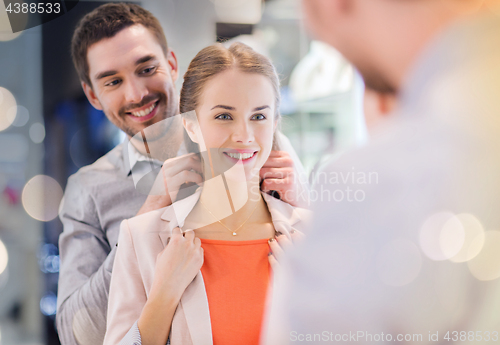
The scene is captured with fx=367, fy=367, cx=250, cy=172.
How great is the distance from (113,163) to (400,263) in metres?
1.01

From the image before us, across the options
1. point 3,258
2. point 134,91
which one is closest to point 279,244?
point 134,91

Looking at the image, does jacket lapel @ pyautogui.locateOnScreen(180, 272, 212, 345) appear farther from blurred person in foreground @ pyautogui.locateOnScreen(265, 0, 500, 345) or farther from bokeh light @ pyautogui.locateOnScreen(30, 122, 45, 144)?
bokeh light @ pyautogui.locateOnScreen(30, 122, 45, 144)

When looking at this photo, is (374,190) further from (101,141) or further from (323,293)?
(101,141)

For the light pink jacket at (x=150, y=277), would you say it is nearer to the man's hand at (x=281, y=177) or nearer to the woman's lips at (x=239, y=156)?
the man's hand at (x=281, y=177)

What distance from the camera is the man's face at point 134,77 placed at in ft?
3.97

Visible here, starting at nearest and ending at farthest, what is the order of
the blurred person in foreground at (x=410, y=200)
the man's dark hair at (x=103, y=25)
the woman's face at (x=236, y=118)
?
the blurred person in foreground at (x=410, y=200) < the woman's face at (x=236, y=118) < the man's dark hair at (x=103, y=25)

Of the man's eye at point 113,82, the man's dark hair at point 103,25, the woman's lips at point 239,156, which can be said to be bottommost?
the woman's lips at point 239,156

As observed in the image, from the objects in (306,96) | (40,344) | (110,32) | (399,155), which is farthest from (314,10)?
(40,344)

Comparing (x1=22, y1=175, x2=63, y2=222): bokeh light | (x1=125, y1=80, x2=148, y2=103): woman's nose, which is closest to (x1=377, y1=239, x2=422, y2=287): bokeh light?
(x1=125, y1=80, x2=148, y2=103): woman's nose

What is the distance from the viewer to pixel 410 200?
97 centimetres

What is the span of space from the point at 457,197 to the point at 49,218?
130 cm

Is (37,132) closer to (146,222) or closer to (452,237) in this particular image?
(146,222)

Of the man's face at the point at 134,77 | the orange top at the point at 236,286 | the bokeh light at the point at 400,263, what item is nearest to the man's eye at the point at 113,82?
the man's face at the point at 134,77

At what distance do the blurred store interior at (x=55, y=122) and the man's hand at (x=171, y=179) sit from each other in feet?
0.73
